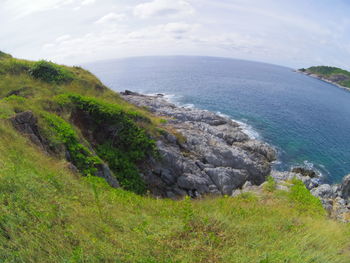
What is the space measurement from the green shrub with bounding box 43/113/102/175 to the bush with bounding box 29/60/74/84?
9.79 meters

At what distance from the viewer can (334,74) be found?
16325 cm

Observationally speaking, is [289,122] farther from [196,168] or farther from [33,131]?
[33,131]

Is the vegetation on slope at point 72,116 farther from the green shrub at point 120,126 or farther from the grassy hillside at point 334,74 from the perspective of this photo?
the grassy hillside at point 334,74

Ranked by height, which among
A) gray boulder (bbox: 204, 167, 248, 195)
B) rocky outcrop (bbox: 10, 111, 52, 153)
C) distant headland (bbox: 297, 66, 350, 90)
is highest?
distant headland (bbox: 297, 66, 350, 90)

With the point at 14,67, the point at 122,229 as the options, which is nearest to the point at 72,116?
the point at 14,67

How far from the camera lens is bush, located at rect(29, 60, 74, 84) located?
21219 millimetres

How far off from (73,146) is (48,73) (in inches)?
534

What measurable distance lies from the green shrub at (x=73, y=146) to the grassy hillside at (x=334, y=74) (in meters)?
178

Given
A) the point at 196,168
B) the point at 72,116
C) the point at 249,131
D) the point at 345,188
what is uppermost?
the point at 72,116

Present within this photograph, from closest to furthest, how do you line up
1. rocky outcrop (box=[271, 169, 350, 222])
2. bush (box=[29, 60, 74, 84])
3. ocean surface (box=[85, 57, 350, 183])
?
1. bush (box=[29, 60, 74, 84])
2. rocky outcrop (box=[271, 169, 350, 222])
3. ocean surface (box=[85, 57, 350, 183])

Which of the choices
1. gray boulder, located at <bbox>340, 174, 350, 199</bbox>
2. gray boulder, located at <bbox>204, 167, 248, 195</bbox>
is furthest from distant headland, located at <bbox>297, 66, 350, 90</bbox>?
gray boulder, located at <bbox>204, 167, 248, 195</bbox>

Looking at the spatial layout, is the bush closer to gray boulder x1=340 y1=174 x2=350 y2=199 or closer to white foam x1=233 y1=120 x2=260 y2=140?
white foam x1=233 y1=120 x2=260 y2=140

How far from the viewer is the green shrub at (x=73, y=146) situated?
1224cm

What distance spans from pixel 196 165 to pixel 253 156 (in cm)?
1345
